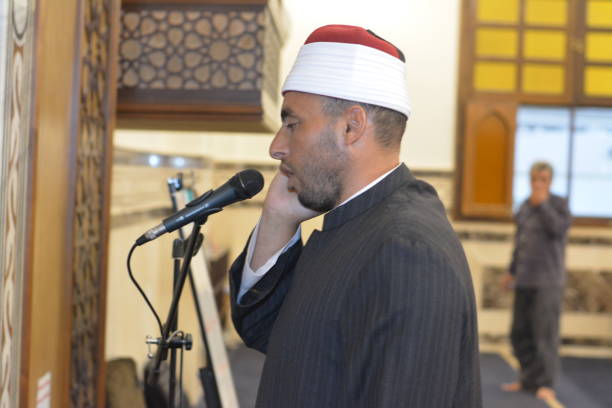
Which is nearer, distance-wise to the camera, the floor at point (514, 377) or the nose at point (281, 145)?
the nose at point (281, 145)

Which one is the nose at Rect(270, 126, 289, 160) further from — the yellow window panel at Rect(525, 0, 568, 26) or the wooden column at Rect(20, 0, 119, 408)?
the yellow window panel at Rect(525, 0, 568, 26)

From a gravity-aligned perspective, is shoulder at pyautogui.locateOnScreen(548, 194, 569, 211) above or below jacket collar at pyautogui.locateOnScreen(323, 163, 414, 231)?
below

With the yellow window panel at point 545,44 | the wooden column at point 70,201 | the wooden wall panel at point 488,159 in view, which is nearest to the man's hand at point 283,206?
the wooden column at point 70,201

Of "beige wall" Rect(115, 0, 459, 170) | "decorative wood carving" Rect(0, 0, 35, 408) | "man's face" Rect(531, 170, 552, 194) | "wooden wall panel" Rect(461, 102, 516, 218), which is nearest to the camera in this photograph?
"decorative wood carving" Rect(0, 0, 35, 408)

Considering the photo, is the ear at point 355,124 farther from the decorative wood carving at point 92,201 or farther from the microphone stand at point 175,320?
the decorative wood carving at point 92,201

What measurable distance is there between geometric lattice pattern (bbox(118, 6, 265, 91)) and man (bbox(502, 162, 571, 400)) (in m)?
3.12

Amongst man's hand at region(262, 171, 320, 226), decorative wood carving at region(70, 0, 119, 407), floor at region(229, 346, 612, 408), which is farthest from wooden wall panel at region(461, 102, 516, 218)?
man's hand at region(262, 171, 320, 226)

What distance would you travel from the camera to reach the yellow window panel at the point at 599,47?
6.68 meters

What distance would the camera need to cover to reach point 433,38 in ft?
22.3

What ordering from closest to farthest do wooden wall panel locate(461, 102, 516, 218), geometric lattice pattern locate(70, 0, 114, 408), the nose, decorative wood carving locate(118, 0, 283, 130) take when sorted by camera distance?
1. the nose
2. geometric lattice pattern locate(70, 0, 114, 408)
3. decorative wood carving locate(118, 0, 283, 130)
4. wooden wall panel locate(461, 102, 516, 218)

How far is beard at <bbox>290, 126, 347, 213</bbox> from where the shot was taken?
144 cm

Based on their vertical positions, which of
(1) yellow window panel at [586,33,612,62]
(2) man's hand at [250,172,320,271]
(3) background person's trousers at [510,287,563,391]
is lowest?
(3) background person's trousers at [510,287,563,391]

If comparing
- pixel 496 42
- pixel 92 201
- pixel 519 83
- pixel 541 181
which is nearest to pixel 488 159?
pixel 519 83

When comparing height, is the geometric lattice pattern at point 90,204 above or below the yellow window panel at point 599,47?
below
